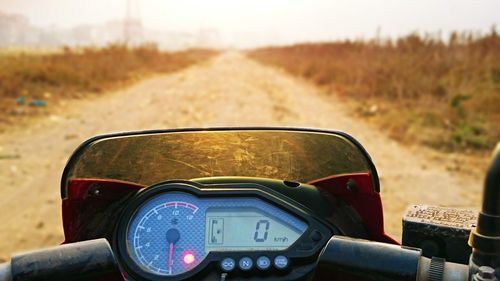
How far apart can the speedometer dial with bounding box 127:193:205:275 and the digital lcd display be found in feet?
0.11

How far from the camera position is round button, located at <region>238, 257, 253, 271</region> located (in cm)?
139

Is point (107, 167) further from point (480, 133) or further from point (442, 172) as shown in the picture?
point (480, 133)

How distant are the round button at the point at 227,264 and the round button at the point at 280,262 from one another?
10 centimetres

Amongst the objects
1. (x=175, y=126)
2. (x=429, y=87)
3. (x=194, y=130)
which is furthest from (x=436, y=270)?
(x=429, y=87)

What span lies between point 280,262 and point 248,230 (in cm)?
13

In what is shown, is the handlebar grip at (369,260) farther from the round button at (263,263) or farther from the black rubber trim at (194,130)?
the black rubber trim at (194,130)

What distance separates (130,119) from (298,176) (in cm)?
1019

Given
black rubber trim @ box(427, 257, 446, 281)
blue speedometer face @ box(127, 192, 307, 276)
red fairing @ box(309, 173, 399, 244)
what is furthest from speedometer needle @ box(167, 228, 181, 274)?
black rubber trim @ box(427, 257, 446, 281)

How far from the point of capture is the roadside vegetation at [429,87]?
10125 mm

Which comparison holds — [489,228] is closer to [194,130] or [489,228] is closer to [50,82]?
[194,130]

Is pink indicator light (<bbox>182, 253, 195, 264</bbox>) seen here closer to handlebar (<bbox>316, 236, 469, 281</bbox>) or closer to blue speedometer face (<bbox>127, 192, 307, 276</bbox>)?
blue speedometer face (<bbox>127, 192, 307, 276</bbox>)

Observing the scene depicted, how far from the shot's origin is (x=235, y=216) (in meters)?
1.51

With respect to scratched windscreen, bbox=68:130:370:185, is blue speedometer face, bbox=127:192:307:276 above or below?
below

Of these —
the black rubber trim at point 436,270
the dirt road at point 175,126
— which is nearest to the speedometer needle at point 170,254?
the black rubber trim at point 436,270
